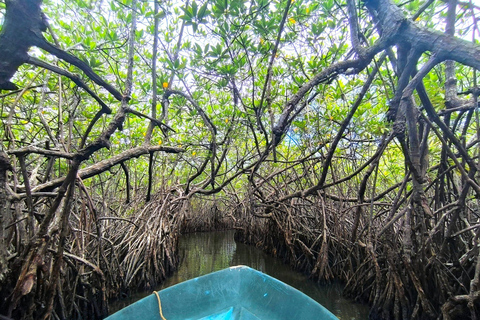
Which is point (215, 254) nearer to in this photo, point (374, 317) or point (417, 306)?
point (374, 317)

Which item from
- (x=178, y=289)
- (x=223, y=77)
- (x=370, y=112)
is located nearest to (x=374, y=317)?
(x=178, y=289)

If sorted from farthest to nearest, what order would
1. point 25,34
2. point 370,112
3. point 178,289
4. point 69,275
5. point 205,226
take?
1. point 205,226
2. point 370,112
3. point 69,275
4. point 178,289
5. point 25,34

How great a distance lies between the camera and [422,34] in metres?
1.25

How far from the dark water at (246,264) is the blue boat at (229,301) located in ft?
4.04

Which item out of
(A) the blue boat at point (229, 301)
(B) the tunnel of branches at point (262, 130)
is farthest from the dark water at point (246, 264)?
(A) the blue boat at point (229, 301)

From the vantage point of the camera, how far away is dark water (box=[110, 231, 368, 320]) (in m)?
3.04

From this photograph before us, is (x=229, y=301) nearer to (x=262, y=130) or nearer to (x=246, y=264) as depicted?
(x=262, y=130)

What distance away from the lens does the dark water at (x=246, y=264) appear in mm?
3035

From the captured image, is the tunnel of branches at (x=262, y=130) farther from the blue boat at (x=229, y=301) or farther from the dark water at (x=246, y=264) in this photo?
the blue boat at (x=229, y=301)

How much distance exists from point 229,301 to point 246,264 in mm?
3134

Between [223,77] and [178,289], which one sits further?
[223,77]

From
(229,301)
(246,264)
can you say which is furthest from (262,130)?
(246,264)

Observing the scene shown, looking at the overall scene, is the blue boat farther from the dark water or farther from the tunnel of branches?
the dark water

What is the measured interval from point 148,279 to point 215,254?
106 inches
